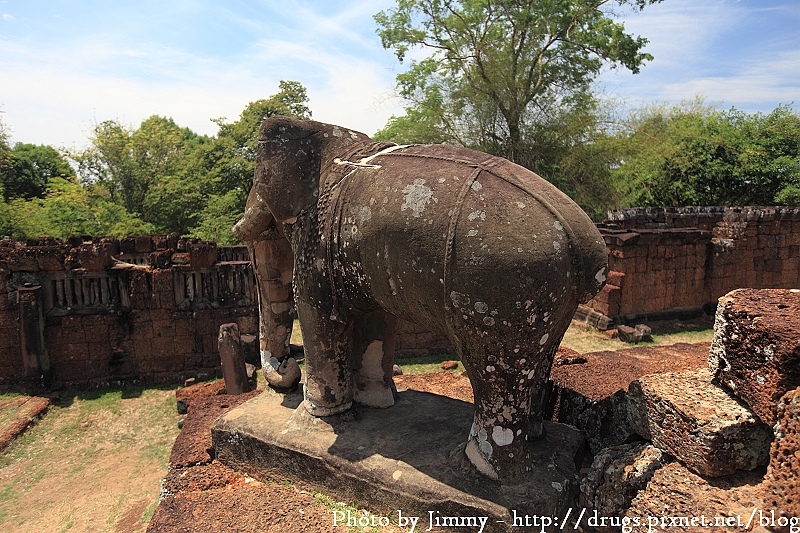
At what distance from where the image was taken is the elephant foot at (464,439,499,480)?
3020mm

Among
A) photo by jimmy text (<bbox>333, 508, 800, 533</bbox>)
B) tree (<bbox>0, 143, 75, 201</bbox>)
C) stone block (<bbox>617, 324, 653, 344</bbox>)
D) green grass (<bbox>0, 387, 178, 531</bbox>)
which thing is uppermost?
tree (<bbox>0, 143, 75, 201</bbox>)

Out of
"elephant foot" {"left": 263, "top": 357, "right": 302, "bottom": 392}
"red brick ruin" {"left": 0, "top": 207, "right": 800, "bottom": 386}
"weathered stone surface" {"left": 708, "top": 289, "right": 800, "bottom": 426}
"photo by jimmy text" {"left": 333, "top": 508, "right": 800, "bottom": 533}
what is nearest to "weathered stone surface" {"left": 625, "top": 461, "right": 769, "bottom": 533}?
"photo by jimmy text" {"left": 333, "top": 508, "right": 800, "bottom": 533}

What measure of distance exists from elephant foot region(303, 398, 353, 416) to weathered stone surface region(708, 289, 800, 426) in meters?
2.44

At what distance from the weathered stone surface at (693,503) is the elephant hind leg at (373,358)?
6.86 feet

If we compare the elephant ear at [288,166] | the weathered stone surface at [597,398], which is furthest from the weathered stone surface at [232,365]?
the weathered stone surface at [597,398]

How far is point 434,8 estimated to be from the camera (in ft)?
71.9

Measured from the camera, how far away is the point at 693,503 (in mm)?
2363

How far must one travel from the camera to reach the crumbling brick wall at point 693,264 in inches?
404

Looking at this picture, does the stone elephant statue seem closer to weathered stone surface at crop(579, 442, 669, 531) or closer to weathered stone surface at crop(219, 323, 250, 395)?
weathered stone surface at crop(579, 442, 669, 531)

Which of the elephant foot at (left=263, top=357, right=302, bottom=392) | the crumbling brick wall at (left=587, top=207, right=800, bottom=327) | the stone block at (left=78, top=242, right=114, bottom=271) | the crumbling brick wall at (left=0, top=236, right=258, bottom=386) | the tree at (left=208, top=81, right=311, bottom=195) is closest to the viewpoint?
the elephant foot at (left=263, top=357, right=302, bottom=392)

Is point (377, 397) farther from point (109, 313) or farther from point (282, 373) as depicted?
point (109, 313)

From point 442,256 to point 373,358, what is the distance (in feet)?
5.67

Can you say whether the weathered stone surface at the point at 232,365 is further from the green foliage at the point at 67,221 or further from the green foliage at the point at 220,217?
the green foliage at the point at 67,221

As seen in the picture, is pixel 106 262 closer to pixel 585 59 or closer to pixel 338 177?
pixel 338 177
